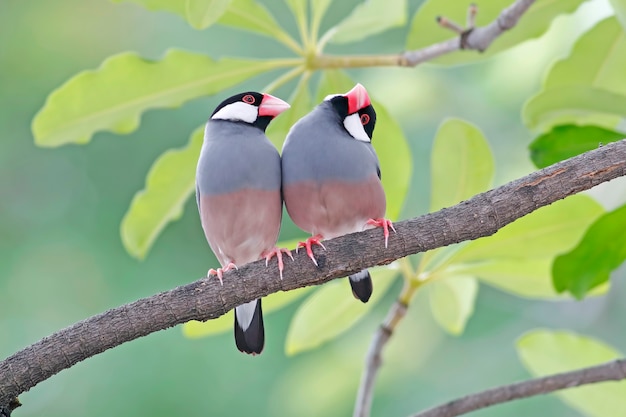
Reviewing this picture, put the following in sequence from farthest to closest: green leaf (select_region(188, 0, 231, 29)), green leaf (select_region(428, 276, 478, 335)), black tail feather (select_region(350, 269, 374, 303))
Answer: green leaf (select_region(428, 276, 478, 335)), black tail feather (select_region(350, 269, 374, 303)), green leaf (select_region(188, 0, 231, 29))

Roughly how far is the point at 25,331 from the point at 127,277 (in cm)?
50

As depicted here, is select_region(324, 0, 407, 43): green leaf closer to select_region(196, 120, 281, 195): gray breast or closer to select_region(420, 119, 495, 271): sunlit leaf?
select_region(420, 119, 495, 271): sunlit leaf

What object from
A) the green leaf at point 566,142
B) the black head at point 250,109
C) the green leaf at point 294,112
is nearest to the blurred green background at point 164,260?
the green leaf at point 294,112

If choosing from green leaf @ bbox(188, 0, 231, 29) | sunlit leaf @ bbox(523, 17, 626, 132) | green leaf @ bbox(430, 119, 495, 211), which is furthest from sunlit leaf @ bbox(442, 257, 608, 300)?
green leaf @ bbox(188, 0, 231, 29)

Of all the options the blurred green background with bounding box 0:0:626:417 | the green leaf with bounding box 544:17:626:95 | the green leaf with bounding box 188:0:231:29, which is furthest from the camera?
the blurred green background with bounding box 0:0:626:417

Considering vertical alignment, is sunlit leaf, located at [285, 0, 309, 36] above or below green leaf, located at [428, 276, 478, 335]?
above

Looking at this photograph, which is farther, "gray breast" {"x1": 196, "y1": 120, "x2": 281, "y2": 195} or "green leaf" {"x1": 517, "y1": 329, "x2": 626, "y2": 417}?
"green leaf" {"x1": 517, "y1": 329, "x2": 626, "y2": 417}

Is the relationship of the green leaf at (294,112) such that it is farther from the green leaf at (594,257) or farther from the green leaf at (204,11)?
the green leaf at (594,257)

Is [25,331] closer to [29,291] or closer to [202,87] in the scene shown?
[29,291]

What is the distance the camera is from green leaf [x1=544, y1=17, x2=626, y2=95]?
4.96 ft

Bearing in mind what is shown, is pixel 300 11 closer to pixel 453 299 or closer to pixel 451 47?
pixel 451 47

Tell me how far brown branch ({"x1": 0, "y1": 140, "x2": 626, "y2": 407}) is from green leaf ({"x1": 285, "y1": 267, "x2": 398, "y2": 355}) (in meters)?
0.48

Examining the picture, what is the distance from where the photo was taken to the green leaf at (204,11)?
3.82 ft

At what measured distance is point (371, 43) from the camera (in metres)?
4.25
